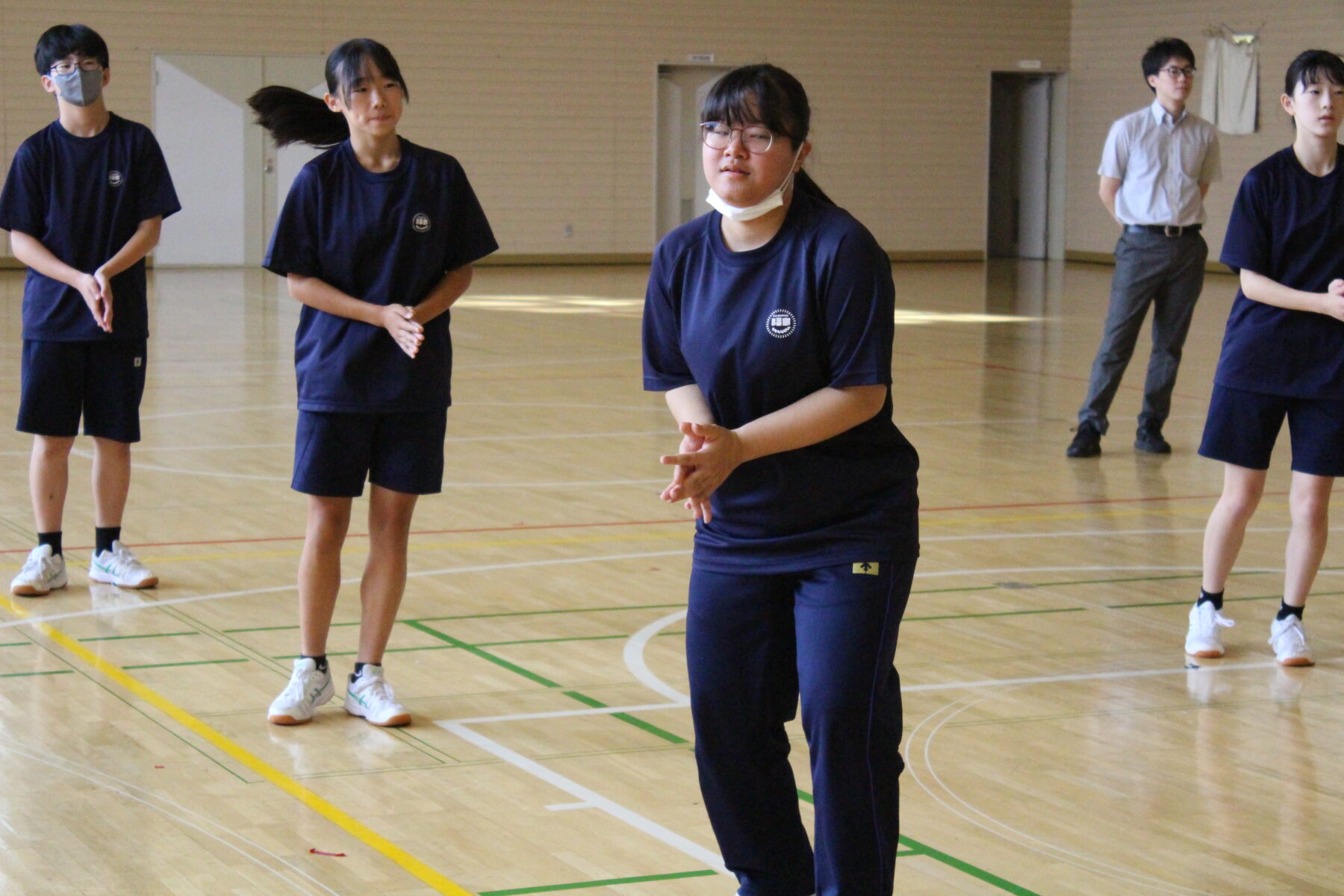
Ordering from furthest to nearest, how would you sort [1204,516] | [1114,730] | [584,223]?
[584,223] → [1204,516] → [1114,730]

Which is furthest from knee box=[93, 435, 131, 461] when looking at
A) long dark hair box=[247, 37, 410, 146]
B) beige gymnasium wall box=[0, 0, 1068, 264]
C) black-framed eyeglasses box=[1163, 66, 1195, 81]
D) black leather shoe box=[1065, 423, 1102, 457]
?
beige gymnasium wall box=[0, 0, 1068, 264]

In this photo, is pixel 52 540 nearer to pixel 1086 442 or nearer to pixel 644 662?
pixel 644 662

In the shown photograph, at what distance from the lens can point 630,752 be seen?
3.86 metres

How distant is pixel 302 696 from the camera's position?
4.04 m

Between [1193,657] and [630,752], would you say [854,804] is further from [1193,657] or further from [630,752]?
[1193,657]

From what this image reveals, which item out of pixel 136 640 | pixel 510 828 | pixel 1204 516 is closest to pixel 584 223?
pixel 1204 516

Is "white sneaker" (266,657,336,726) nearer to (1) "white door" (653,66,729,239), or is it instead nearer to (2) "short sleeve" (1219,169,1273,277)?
(2) "short sleeve" (1219,169,1273,277)

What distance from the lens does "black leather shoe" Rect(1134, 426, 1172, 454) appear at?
8.31 m

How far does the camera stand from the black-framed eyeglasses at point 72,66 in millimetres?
5059

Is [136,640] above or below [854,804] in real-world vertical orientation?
below

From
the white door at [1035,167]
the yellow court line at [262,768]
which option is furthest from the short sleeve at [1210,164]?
the white door at [1035,167]

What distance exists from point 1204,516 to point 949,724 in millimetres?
3025

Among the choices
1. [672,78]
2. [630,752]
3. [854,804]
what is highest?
[672,78]

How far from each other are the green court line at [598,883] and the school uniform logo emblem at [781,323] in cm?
110
